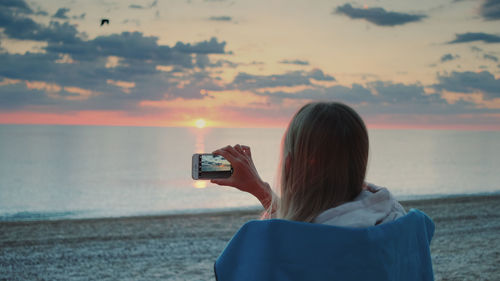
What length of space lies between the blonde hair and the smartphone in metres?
0.54

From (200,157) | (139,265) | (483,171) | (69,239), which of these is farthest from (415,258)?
(483,171)

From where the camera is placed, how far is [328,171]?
4.56 feet

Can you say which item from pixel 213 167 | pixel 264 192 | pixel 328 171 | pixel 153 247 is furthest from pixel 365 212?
pixel 153 247

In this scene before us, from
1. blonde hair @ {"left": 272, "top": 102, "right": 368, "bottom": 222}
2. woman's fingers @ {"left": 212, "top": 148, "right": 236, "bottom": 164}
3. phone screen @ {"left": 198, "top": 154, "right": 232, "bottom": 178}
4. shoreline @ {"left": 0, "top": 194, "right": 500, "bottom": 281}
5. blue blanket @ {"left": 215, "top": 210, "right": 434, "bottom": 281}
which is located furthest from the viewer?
shoreline @ {"left": 0, "top": 194, "right": 500, "bottom": 281}

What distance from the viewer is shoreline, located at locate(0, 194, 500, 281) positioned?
7.44 metres

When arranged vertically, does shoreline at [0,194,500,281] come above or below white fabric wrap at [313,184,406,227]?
below

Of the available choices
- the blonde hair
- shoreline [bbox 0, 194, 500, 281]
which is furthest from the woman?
shoreline [bbox 0, 194, 500, 281]

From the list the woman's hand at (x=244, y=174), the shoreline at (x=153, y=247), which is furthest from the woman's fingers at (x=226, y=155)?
the shoreline at (x=153, y=247)

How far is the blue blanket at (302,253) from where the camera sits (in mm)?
1277

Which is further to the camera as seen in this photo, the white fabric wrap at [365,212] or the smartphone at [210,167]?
the smartphone at [210,167]

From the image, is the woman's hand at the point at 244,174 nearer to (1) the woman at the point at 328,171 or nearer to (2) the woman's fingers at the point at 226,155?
(2) the woman's fingers at the point at 226,155

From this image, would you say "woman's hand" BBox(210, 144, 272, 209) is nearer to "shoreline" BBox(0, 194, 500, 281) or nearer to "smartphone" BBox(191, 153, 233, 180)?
"smartphone" BBox(191, 153, 233, 180)

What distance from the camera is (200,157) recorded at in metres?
2.04

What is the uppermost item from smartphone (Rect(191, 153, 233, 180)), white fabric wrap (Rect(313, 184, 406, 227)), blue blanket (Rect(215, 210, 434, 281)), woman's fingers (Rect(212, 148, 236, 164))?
woman's fingers (Rect(212, 148, 236, 164))
